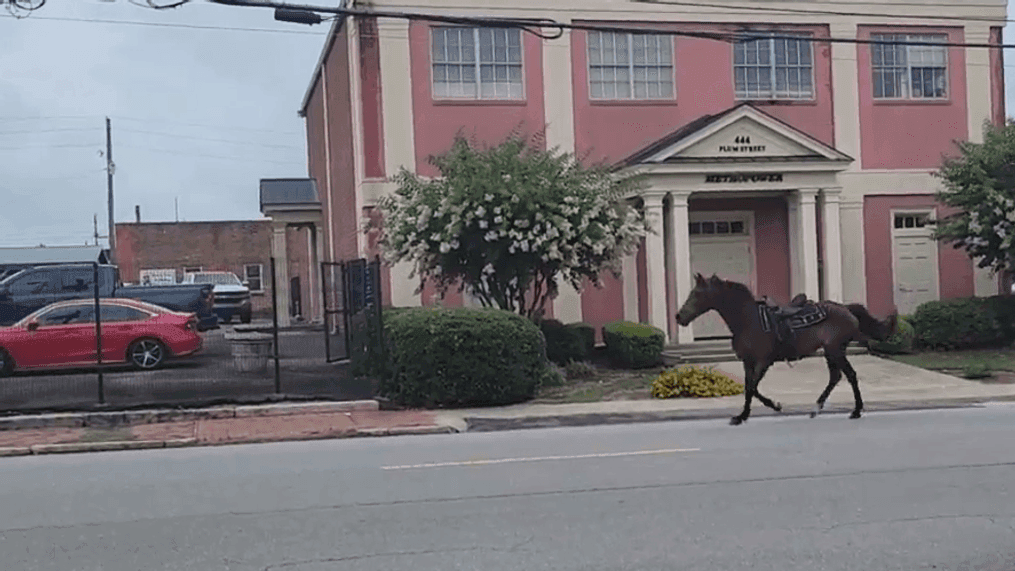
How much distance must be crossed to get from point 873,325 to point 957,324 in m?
8.83

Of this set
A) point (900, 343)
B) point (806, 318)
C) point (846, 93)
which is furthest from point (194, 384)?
point (846, 93)

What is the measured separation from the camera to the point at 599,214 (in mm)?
18016

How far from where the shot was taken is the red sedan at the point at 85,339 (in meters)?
17.4

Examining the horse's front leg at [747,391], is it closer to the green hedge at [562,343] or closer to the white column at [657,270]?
the green hedge at [562,343]

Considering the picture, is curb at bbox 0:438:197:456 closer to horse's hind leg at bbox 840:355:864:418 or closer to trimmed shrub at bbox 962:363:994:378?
horse's hind leg at bbox 840:355:864:418

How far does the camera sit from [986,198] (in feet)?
68.3

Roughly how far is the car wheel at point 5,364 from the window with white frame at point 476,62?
9575mm

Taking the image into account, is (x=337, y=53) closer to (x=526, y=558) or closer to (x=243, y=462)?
(x=243, y=462)

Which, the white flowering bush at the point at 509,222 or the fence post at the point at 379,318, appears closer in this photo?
the fence post at the point at 379,318

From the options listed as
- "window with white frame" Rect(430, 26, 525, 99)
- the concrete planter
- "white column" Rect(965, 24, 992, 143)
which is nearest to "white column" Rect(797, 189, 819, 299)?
"white column" Rect(965, 24, 992, 143)

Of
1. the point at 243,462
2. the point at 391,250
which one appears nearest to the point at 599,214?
the point at 391,250

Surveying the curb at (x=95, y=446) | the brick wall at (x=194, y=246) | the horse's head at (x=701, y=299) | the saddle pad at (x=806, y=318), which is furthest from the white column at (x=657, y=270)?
the brick wall at (x=194, y=246)

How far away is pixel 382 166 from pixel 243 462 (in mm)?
11908

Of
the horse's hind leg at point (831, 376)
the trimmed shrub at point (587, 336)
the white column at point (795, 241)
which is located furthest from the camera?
the white column at point (795, 241)
